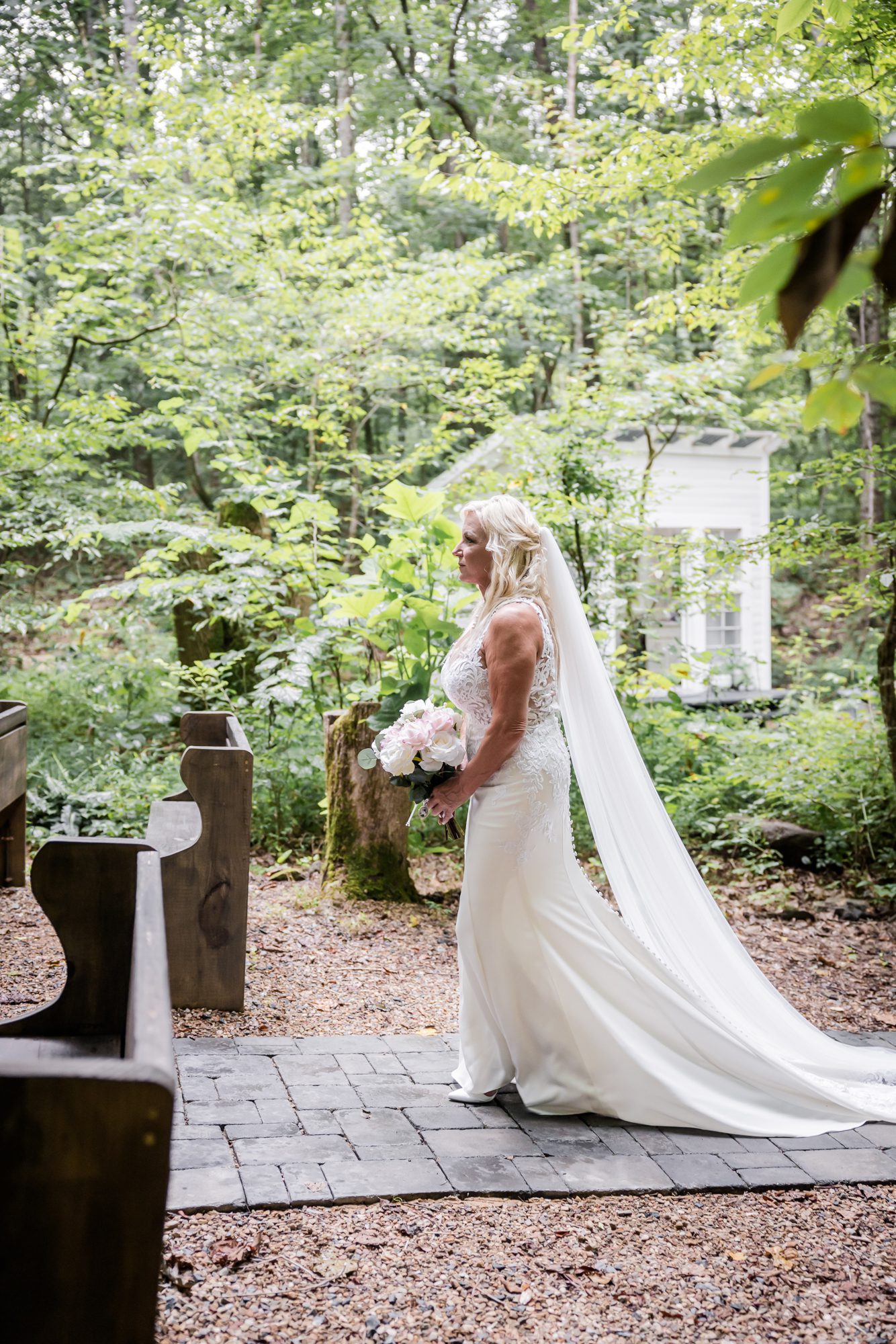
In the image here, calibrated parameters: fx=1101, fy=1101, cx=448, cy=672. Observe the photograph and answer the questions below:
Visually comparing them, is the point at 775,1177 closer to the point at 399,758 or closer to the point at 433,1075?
the point at 433,1075

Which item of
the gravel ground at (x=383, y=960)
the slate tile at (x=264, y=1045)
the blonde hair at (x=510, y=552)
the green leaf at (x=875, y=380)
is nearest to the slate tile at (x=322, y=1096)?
the slate tile at (x=264, y=1045)

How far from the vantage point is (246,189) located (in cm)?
1712

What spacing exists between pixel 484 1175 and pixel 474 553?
228 cm

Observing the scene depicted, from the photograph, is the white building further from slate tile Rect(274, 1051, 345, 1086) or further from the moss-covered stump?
slate tile Rect(274, 1051, 345, 1086)

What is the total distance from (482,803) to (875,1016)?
2.68 metres

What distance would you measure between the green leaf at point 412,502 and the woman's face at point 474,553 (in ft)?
8.32

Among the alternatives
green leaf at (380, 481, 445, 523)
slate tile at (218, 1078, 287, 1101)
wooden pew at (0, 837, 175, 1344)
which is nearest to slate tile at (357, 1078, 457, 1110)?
slate tile at (218, 1078, 287, 1101)

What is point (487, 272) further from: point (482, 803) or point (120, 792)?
point (482, 803)

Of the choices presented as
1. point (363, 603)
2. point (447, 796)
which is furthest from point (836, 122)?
point (363, 603)

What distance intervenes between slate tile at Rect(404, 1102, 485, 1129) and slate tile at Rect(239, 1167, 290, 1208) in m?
0.67

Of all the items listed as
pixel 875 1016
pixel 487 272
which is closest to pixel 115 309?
pixel 487 272

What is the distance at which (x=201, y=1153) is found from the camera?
3.45 metres

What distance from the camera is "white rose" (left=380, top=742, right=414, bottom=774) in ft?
14.2

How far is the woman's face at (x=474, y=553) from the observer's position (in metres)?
4.42
